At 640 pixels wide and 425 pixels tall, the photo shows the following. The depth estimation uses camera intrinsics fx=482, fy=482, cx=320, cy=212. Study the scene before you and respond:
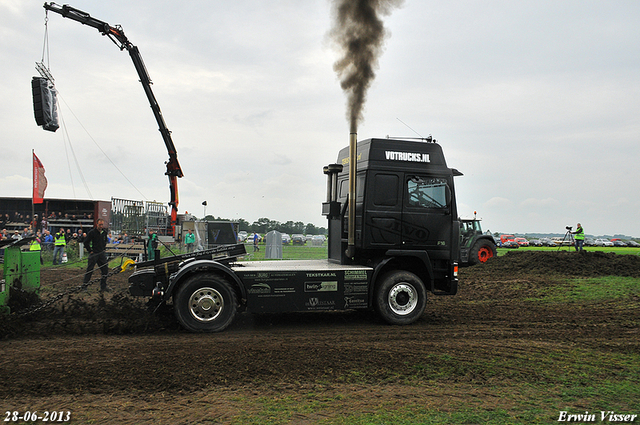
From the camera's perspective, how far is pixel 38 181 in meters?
20.9

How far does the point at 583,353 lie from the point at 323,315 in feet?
15.8

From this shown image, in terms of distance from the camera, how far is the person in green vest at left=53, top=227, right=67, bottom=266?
19653mm

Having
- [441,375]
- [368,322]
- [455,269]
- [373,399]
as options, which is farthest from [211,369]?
[455,269]

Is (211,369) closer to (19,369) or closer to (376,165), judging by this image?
(19,369)

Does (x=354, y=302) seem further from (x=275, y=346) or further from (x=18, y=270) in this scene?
(x=18, y=270)

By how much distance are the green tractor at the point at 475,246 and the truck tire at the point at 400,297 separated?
13.8 m

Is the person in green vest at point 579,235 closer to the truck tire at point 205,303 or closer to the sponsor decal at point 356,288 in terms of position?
the sponsor decal at point 356,288

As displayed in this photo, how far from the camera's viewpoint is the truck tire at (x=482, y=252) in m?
22.5

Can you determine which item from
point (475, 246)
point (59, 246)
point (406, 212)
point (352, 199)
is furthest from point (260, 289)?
point (475, 246)

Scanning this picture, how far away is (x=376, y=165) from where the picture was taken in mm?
9016

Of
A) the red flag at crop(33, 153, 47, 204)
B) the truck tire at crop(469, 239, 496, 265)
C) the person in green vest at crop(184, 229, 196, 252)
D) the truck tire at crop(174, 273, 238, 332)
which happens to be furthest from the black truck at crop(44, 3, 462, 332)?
the red flag at crop(33, 153, 47, 204)

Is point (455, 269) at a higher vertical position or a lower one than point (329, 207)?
lower

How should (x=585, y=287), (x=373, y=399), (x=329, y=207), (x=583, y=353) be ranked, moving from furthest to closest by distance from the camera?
(x=585, y=287) → (x=329, y=207) → (x=583, y=353) → (x=373, y=399)

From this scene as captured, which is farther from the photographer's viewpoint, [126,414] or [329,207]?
[329,207]
